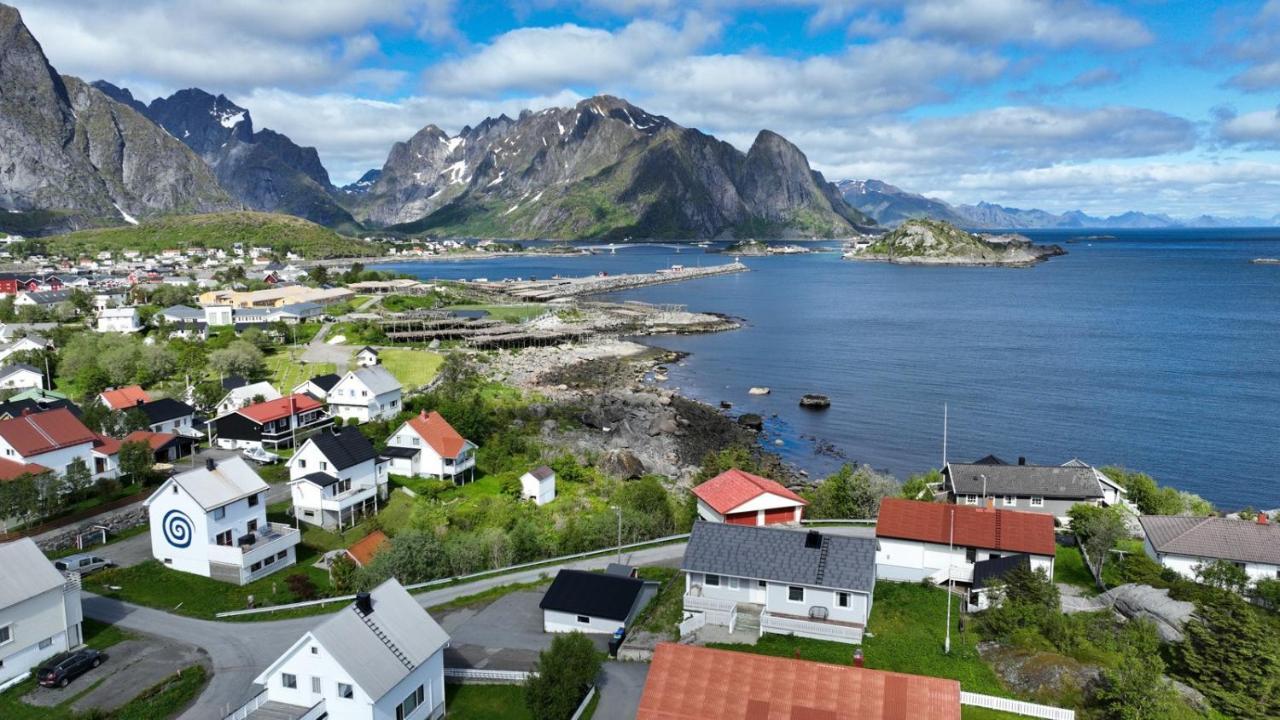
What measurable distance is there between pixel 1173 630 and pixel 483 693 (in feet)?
59.6

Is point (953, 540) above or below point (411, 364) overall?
below

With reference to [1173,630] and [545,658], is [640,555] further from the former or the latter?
[1173,630]

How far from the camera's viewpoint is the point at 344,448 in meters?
34.5

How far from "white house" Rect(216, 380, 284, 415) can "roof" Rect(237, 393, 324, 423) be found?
2488 millimetres

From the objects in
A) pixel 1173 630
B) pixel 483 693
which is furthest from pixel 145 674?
pixel 1173 630

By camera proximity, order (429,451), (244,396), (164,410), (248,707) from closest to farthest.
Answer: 1. (248,707)
2. (429,451)
3. (164,410)
4. (244,396)

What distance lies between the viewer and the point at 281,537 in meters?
28.9

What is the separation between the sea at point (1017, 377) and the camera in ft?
167

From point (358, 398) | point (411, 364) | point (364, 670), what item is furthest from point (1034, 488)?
point (411, 364)

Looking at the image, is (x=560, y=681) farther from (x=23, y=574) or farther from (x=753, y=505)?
(x=23, y=574)

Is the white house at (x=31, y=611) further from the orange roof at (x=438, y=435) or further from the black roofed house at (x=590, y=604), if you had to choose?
the orange roof at (x=438, y=435)

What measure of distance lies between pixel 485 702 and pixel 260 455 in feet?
89.4

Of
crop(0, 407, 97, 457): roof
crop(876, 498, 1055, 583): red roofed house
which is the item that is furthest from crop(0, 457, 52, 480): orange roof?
crop(876, 498, 1055, 583): red roofed house

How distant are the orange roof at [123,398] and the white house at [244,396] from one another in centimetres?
Result: 422
